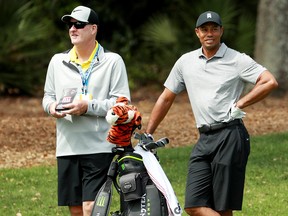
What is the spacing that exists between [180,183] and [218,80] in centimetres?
387

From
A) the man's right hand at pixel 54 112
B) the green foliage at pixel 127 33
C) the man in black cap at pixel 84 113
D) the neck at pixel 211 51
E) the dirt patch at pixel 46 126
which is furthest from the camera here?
the green foliage at pixel 127 33

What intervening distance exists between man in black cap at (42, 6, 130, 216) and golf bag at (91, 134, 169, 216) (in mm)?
723

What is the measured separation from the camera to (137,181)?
21.1ft

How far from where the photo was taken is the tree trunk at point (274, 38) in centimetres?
1920

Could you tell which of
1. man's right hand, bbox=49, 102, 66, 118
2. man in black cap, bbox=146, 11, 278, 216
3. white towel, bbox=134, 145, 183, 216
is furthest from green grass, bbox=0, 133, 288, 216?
white towel, bbox=134, 145, 183, 216

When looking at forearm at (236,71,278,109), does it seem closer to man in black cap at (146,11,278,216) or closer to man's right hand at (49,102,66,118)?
man in black cap at (146,11,278,216)

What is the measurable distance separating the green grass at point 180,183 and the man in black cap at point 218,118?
2.09 meters

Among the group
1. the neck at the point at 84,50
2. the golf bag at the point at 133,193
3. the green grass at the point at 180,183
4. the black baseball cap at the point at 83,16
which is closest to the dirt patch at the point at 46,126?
the green grass at the point at 180,183

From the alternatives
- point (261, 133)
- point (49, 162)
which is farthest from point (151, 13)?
point (49, 162)

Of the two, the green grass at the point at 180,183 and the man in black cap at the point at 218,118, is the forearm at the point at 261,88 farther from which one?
the green grass at the point at 180,183

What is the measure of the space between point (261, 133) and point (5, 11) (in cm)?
649

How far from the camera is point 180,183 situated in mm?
11125

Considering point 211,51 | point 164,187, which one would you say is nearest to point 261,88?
point 211,51

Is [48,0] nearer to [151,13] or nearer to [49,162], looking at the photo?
[151,13]
